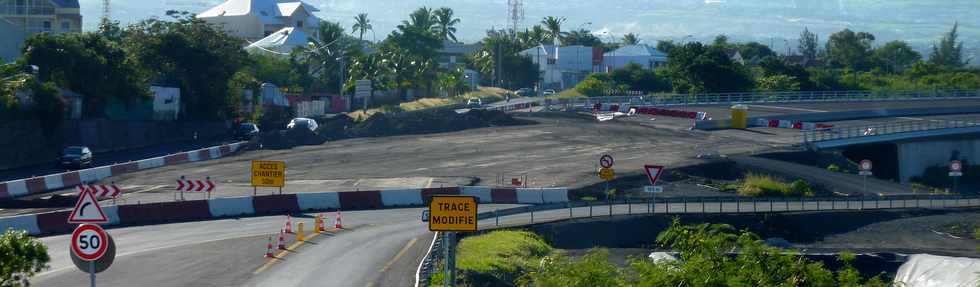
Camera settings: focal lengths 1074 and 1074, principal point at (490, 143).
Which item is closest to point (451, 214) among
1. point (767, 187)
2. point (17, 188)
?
point (17, 188)

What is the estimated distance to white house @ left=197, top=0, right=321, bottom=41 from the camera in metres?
143

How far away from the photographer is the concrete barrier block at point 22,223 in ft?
104

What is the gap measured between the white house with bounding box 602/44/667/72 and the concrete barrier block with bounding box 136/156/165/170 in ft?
335

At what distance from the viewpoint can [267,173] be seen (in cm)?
3966

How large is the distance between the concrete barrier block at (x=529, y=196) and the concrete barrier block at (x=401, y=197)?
159 inches

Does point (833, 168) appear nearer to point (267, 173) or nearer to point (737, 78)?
point (267, 173)

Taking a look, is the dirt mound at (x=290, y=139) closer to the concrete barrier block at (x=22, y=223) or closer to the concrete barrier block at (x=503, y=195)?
the concrete barrier block at (x=503, y=195)

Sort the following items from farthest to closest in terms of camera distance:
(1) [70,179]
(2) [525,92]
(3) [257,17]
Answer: (3) [257,17] < (2) [525,92] < (1) [70,179]

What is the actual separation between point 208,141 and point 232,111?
8.92 meters

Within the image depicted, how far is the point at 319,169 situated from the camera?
2158 inches

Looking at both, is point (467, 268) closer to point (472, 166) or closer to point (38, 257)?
point (38, 257)

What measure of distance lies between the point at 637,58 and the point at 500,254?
126848mm

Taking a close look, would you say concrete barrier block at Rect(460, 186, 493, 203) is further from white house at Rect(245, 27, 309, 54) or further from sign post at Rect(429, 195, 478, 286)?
white house at Rect(245, 27, 309, 54)

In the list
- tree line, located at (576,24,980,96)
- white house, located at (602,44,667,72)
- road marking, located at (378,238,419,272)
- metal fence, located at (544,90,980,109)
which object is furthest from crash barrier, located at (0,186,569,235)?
white house, located at (602,44,667,72)
